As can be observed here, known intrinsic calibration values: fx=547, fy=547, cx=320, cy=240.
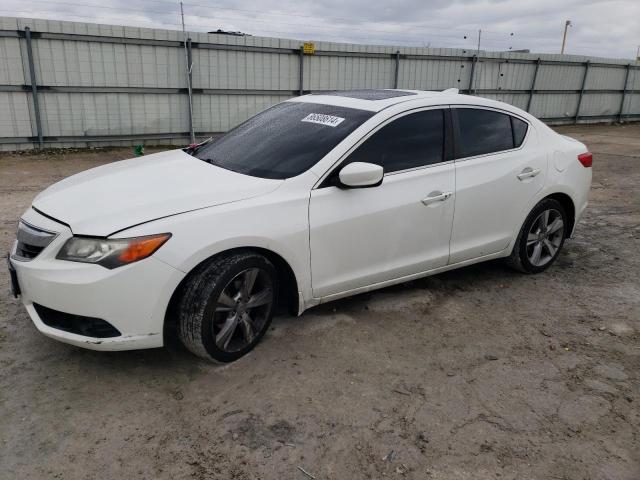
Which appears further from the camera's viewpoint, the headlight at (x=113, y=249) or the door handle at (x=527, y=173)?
the door handle at (x=527, y=173)

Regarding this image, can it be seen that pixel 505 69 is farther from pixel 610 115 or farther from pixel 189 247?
pixel 189 247

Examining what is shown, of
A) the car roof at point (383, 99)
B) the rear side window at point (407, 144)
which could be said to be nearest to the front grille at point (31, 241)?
the rear side window at point (407, 144)

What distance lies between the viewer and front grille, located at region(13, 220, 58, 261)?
2.99 metres

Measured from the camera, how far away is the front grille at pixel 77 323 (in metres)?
2.91

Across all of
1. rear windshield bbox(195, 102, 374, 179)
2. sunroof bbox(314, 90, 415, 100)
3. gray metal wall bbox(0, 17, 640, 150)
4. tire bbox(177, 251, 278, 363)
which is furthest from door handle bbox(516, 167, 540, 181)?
gray metal wall bbox(0, 17, 640, 150)

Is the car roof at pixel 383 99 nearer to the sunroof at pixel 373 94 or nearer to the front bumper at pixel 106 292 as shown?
the sunroof at pixel 373 94

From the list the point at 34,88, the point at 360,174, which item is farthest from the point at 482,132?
the point at 34,88

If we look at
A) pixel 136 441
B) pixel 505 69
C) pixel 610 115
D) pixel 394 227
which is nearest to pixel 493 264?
pixel 394 227

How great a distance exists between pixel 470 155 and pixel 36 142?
989 centimetres

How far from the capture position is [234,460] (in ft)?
8.28

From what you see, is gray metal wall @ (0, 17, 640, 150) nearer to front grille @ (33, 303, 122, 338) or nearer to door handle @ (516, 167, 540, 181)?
front grille @ (33, 303, 122, 338)

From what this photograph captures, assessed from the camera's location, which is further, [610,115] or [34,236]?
[610,115]

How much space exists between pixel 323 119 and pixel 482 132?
1.33 m

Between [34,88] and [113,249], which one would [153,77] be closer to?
[34,88]
